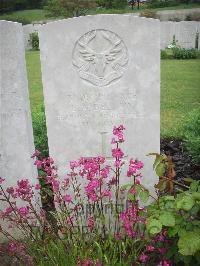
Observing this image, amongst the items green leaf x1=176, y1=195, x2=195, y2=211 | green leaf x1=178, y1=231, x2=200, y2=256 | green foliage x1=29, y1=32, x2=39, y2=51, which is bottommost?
green leaf x1=178, y1=231, x2=200, y2=256

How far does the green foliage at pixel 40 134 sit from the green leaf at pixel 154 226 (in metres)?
2.20

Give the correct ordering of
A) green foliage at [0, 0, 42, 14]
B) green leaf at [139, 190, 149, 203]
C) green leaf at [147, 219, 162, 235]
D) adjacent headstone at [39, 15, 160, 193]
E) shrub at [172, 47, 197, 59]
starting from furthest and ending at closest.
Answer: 1. green foliage at [0, 0, 42, 14]
2. shrub at [172, 47, 197, 59]
3. adjacent headstone at [39, 15, 160, 193]
4. green leaf at [139, 190, 149, 203]
5. green leaf at [147, 219, 162, 235]

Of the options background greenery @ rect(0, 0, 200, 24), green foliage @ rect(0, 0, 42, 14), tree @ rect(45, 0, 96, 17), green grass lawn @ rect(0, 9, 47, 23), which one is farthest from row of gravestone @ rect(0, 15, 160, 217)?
tree @ rect(45, 0, 96, 17)

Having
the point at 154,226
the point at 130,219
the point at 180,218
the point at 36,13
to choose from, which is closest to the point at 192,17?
the point at 36,13

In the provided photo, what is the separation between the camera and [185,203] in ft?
7.66

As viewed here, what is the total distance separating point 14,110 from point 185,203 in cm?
160

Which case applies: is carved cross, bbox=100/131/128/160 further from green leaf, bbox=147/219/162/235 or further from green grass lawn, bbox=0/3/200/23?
green grass lawn, bbox=0/3/200/23

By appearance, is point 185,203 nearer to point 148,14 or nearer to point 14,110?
point 14,110

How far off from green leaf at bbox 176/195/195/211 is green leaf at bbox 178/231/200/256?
0.21 m

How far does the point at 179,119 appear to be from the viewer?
7.16 meters

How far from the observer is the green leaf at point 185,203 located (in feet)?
7.59

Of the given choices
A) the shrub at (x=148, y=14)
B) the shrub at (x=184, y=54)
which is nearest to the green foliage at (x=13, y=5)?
the shrub at (x=148, y=14)

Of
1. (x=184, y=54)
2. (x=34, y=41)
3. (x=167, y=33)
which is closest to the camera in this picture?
(x=184, y=54)

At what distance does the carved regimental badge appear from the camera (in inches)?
120
